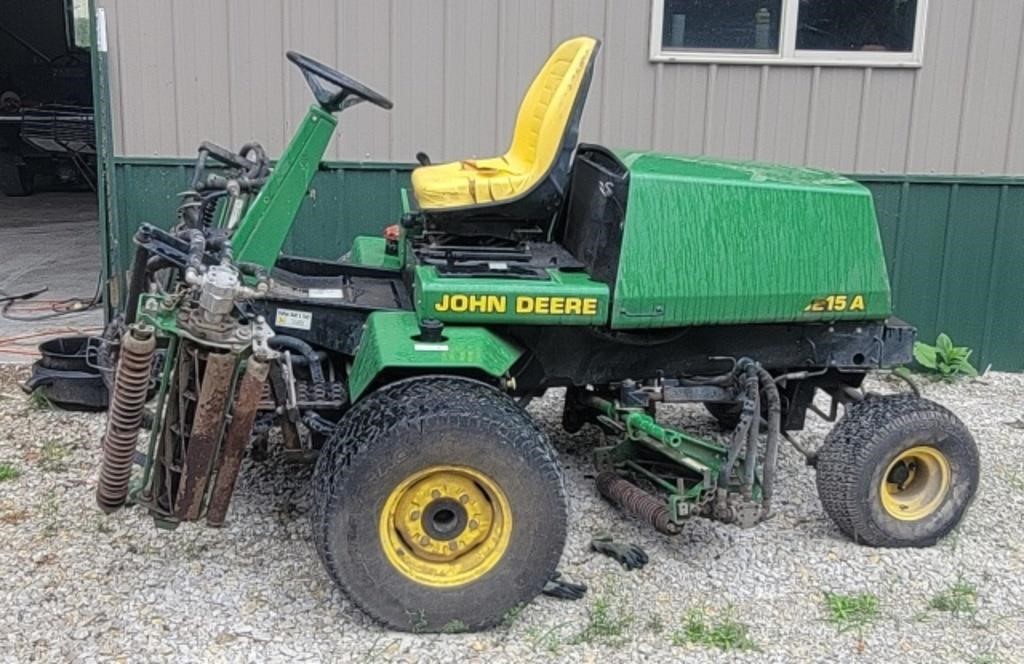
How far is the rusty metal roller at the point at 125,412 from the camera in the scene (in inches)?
114

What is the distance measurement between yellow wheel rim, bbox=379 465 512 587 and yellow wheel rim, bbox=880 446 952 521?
4.62ft

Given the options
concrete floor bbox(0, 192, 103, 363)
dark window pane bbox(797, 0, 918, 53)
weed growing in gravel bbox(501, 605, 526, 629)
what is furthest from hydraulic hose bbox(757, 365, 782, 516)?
concrete floor bbox(0, 192, 103, 363)

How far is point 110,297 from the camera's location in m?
5.64

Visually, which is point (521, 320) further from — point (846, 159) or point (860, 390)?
point (846, 159)

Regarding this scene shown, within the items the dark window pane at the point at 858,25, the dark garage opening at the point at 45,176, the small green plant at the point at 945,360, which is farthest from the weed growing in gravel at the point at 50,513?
the small green plant at the point at 945,360

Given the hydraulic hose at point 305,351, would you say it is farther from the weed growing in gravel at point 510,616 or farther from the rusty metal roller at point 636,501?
the rusty metal roller at point 636,501

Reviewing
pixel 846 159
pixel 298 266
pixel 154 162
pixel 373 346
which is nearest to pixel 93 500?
pixel 298 266

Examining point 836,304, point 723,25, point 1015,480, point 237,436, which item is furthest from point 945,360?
point 237,436

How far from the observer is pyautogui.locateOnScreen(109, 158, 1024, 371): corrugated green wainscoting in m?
5.66

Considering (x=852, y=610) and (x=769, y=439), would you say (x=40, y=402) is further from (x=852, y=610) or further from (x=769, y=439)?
(x=852, y=610)

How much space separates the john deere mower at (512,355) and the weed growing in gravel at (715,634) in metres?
0.34

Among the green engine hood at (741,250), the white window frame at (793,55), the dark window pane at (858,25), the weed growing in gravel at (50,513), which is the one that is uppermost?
the dark window pane at (858,25)

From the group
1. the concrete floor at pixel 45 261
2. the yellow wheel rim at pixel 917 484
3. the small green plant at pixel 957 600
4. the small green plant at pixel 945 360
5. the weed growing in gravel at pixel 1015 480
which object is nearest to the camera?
the small green plant at pixel 957 600

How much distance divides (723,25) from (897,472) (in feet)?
9.38
